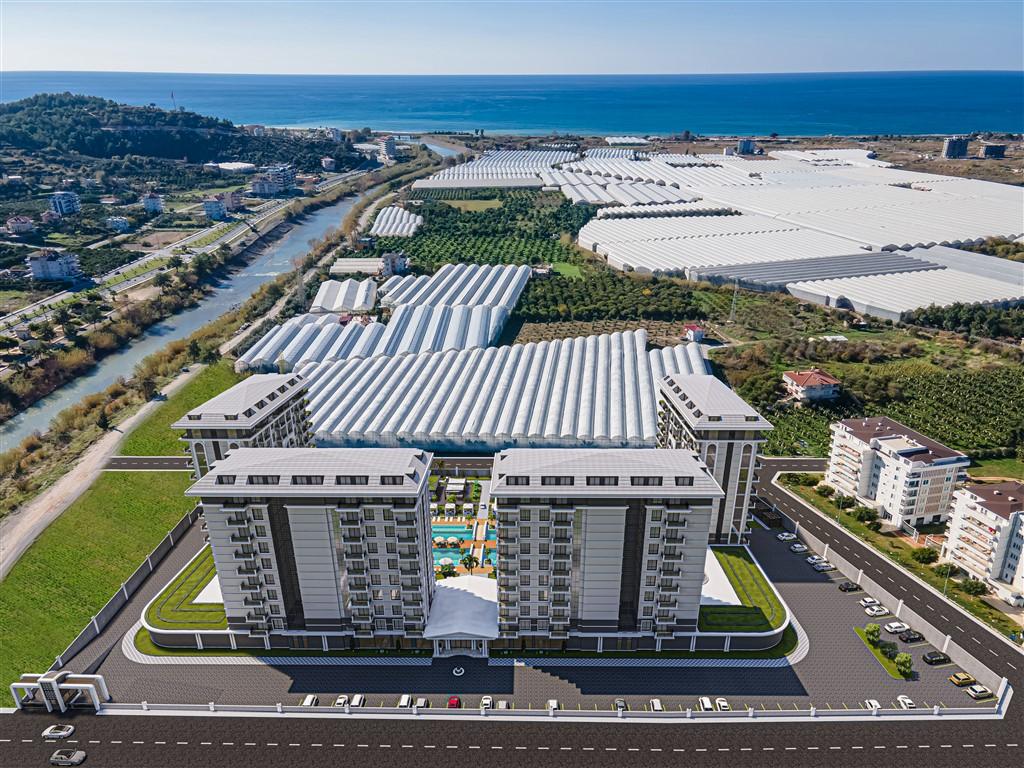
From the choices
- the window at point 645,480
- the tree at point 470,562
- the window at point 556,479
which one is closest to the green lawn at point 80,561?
the tree at point 470,562

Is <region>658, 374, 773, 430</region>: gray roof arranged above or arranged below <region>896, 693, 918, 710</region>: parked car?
above

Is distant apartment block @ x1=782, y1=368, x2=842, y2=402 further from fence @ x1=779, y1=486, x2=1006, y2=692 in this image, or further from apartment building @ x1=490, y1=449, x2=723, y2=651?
apartment building @ x1=490, y1=449, x2=723, y2=651

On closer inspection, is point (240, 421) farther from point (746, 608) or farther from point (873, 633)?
point (873, 633)

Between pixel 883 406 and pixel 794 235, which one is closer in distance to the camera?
pixel 883 406

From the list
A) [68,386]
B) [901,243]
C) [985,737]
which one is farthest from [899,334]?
[68,386]

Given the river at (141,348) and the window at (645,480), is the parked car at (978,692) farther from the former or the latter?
the river at (141,348)

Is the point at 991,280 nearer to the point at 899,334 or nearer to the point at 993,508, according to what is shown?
the point at 899,334

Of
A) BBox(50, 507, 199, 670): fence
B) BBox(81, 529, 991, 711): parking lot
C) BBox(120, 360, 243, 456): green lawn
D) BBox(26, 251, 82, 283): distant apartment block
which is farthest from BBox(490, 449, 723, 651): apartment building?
BBox(26, 251, 82, 283): distant apartment block
